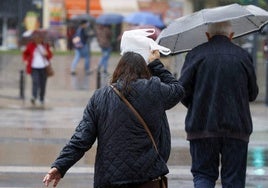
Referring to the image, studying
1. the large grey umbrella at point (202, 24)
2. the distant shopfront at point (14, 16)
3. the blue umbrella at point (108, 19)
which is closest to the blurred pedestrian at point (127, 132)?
the large grey umbrella at point (202, 24)

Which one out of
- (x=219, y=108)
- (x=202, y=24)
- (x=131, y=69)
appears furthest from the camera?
(x=202, y=24)

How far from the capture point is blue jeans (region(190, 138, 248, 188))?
6.42 m

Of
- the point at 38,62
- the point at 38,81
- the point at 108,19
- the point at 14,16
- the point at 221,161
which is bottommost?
the point at 14,16

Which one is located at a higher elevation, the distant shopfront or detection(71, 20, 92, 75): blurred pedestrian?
detection(71, 20, 92, 75): blurred pedestrian

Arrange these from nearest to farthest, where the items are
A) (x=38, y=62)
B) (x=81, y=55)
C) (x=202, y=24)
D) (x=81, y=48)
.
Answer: (x=202, y=24) → (x=38, y=62) → (x=81, y=48) → (x=81, y=55)

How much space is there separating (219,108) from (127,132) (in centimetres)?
137

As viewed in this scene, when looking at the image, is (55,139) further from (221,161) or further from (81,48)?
(81,48)

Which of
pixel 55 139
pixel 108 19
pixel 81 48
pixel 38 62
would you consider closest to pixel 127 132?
pixel 55 139

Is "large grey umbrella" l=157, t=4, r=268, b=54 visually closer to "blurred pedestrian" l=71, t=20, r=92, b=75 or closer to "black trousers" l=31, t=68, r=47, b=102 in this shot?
"black trousers" l=31, t=68, r=47, b=102

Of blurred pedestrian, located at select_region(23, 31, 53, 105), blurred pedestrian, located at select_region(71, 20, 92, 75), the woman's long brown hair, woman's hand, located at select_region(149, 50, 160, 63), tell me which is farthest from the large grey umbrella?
blurred pedestrian, located at select_region(71, 20, 92, 75)

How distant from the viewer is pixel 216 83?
253 inches

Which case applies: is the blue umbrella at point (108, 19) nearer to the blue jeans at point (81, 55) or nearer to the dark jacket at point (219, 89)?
the blue jeans at point (81, 55)

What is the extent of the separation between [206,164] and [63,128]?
8106mm

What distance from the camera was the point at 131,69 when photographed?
5367mm
